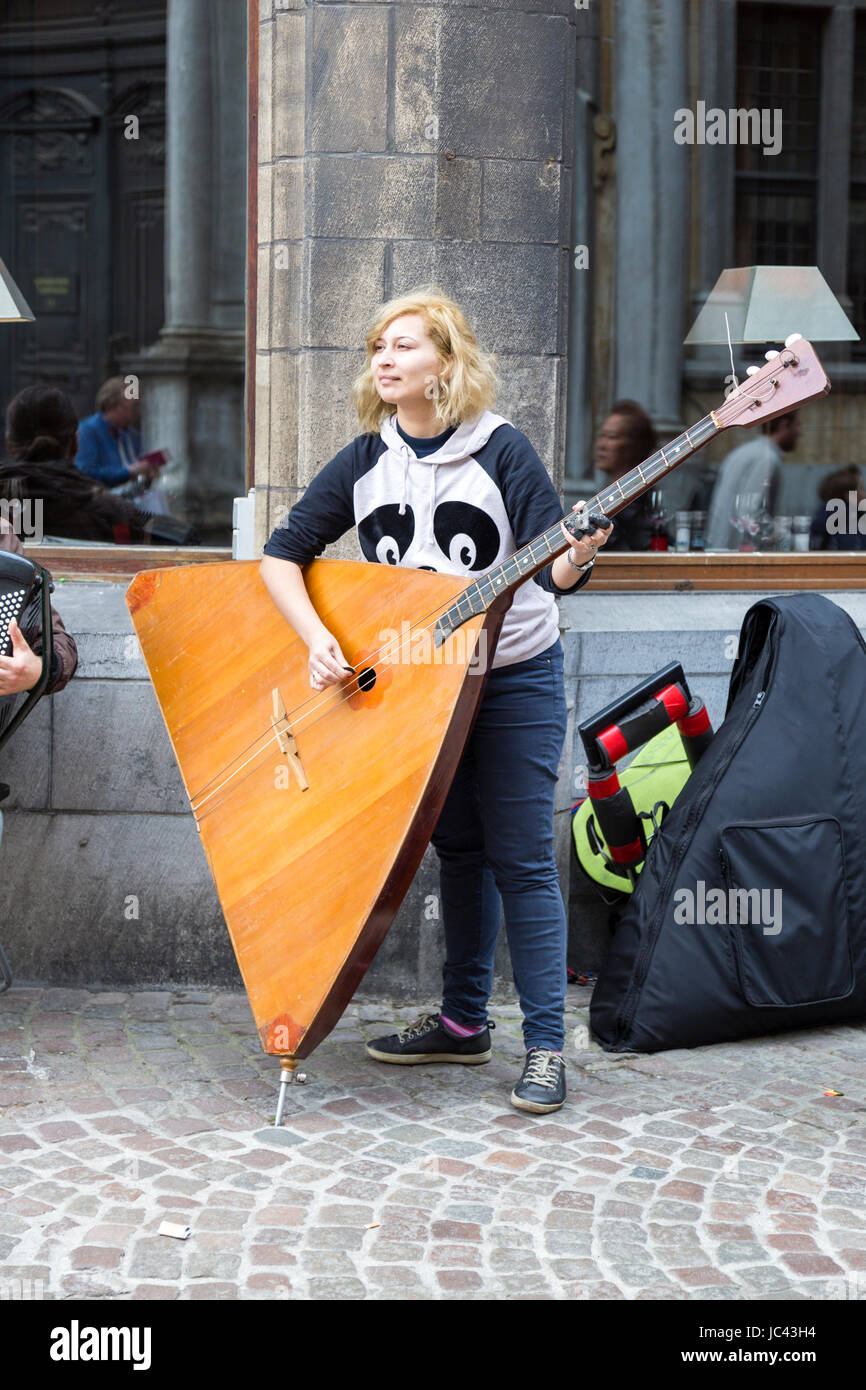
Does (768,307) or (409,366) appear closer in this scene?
(409,366)

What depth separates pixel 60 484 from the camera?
16.3 ft

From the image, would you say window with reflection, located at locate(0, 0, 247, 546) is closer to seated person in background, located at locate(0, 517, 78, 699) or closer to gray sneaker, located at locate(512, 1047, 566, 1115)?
seated person in background, located at locate(0, 517, 78, 699)

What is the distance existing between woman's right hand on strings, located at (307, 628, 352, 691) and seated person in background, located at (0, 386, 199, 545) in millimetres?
1580

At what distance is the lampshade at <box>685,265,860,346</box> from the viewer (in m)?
5.03

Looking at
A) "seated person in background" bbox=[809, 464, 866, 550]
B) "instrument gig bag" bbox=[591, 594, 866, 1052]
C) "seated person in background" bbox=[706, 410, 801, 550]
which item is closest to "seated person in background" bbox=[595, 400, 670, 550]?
"seated person in background" bbox=[706, 410, 801, 550]

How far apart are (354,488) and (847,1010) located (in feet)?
6.11

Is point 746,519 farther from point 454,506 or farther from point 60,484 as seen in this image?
point 60,484

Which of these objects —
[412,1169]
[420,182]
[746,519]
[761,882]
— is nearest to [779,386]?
[761,882]

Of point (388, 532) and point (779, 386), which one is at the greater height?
point (779, 386)

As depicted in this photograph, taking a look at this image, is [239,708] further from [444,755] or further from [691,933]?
[691,933]

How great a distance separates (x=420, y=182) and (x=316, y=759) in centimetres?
170

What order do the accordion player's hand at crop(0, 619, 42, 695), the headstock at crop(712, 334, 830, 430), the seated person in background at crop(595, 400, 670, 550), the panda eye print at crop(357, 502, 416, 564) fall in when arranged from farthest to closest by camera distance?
the seated person in background at crop(595, 400, 670, 550)
the accordion player's hand at crop(0, 619, 42, 695)
the panda eye print at crop(357, 502, 416, 564)
the headstock at crop(712, 334, 830, 430)

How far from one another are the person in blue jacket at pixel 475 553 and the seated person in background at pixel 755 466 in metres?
1.73

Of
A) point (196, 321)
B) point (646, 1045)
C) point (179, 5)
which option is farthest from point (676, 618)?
point (179, 5)
